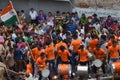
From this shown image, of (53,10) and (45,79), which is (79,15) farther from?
(45,79)

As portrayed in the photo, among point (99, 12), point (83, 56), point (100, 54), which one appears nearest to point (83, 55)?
point (83, 56)

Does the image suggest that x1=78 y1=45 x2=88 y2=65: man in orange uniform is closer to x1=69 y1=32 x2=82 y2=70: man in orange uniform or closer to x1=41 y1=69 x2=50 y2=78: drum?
x1=69 y1=32 x2=82 y2=70: man in orange uniform

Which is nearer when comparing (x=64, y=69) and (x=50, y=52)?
(x=64, y=69)

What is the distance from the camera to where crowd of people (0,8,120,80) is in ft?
70.0

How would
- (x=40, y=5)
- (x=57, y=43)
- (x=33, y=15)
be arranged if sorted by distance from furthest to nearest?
(x=40, y=5) → (x=33, y=15) → (x=57, y=43)

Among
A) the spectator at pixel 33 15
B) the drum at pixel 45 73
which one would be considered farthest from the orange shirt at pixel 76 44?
the spectator at pixel 33 15

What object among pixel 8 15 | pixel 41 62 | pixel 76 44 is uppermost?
pixel 8 15

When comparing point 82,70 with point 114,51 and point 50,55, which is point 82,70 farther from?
point 50,55

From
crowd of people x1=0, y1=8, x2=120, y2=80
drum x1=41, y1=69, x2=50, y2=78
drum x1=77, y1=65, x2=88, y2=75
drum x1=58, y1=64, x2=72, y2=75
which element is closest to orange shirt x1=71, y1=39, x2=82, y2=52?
crowd of people x1=0, y1=8, x2=120, y2=80

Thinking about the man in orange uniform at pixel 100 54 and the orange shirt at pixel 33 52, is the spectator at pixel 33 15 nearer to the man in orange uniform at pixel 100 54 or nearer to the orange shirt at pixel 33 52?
the orange shirt at pixel 33 52

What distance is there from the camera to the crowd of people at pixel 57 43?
70.0 feet

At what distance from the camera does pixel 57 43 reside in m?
22.2

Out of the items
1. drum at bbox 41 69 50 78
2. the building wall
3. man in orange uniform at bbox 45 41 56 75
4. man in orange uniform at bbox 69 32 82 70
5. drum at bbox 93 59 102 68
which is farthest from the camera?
the building wall

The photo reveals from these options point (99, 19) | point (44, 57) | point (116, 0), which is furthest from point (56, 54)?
point (116, 0)
